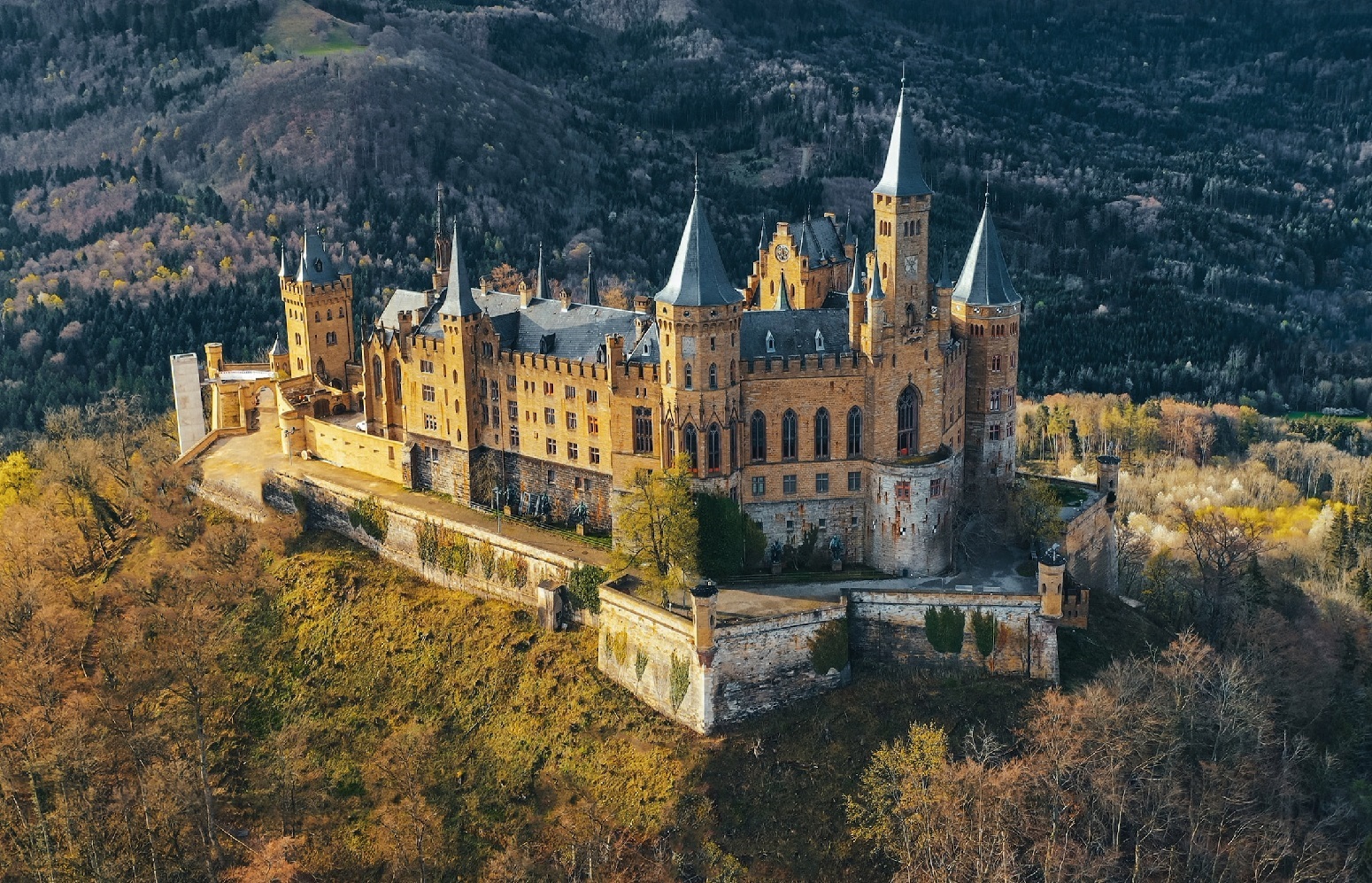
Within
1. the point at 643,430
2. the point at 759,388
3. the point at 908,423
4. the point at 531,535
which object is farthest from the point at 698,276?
the point at 531,535

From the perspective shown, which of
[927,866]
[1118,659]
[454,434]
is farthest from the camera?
[454,434]

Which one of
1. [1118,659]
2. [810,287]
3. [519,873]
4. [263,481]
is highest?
[810,287]

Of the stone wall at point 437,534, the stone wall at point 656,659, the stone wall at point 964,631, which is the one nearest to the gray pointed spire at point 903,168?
the stone wall at point 964,631

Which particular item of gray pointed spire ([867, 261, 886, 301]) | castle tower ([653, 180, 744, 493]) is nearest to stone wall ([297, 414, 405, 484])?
castle tower ([653, 180, 744, 493])

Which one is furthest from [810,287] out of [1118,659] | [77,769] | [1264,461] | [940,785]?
[1264,461]

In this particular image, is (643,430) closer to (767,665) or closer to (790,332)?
(790,332)

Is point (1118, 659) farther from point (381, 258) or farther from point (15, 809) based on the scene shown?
point (381, 258)
